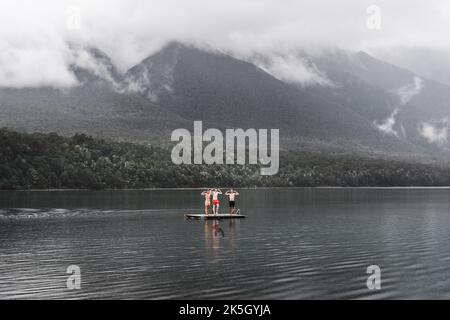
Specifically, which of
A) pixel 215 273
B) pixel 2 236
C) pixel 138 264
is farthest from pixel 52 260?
pixel 2 236

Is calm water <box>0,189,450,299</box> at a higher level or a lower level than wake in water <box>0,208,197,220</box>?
lower

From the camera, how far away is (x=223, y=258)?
138ft

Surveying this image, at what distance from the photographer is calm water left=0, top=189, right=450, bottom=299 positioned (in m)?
31.6

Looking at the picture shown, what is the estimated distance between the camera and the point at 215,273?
3600cm

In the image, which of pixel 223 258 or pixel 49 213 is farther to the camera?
pixel 49 213

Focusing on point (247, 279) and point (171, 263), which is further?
point (171, 263)

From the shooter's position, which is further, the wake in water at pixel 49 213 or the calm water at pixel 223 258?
the wake in water at pixel 49 213

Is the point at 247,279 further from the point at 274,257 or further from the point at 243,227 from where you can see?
the point at 243,227

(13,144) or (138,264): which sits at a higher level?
(13,144)

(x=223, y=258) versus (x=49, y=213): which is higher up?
(x=49, y=213)

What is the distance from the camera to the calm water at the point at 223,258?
104ft

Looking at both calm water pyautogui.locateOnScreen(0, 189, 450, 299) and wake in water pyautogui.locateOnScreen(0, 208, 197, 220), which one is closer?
calm water pyautogui.locateOnScreen(0, 189, 450, 299)
